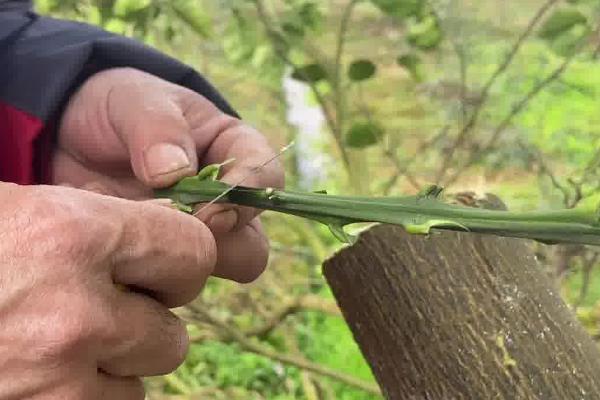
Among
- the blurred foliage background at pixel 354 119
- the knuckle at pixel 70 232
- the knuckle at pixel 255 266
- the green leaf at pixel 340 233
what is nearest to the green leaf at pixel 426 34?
the blurred foliage background at pixel 354 119

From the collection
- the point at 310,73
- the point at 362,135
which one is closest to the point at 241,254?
the point at 362,135

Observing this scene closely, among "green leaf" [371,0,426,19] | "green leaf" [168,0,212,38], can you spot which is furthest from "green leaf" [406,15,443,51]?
"green leaf" [168,0,212,38]

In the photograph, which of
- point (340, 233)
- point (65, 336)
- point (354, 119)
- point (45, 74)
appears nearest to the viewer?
point (65, 336)

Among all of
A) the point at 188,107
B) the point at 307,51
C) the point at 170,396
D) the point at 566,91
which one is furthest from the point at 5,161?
the point at 566,91

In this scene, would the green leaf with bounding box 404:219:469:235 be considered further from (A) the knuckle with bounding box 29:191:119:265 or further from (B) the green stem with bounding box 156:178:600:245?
(A) the knuckle with bounding box 29:191:119:265

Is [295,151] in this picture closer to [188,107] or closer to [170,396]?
[170,396]

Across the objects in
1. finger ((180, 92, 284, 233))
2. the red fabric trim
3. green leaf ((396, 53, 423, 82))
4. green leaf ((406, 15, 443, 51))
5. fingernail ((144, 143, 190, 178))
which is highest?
fingernail ((144, 143, 190, 178))

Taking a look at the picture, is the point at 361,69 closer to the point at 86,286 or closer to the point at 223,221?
the point at 223,221
